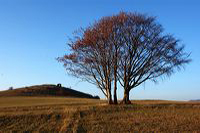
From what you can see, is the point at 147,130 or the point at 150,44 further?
the point at 150,44

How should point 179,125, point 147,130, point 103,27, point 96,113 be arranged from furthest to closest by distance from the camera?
point 103,27, point 96,113, point 179,125, point 147,130

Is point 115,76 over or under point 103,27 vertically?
under

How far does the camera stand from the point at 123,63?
31109 millimetres

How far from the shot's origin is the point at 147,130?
1459cm

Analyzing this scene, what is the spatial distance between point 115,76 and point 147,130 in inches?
674

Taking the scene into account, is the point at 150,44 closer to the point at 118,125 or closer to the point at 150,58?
the point at 150,58

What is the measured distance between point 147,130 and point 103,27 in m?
18.8

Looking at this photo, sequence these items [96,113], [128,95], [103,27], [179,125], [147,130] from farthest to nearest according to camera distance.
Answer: [128,95] < [103,27] < [96,113] < [179,125] < [147,130]

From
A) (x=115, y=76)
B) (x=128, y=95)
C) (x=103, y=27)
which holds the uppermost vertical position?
(x=103, y=27)

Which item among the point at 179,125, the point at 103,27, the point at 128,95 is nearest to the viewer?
the point at 179,125

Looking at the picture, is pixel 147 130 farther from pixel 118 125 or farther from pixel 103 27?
pixel 103 27

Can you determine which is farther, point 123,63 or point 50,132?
point 123,63

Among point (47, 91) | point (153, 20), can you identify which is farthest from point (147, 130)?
point (47, 91)

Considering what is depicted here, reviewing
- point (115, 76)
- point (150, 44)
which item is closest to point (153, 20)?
point (150, 44)
